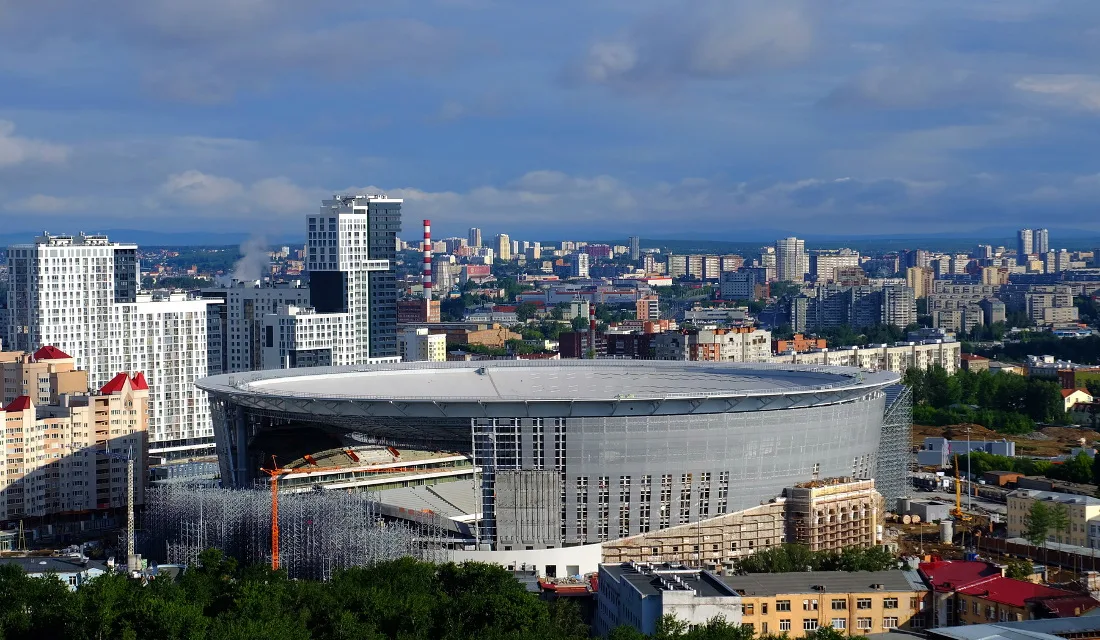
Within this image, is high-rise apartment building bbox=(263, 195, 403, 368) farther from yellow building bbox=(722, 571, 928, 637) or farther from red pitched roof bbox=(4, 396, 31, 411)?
yellow building bbox=(722, 571, 928, 637)

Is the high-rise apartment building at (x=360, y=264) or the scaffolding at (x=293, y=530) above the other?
the high-rise apartment building at (x=360, y=264)

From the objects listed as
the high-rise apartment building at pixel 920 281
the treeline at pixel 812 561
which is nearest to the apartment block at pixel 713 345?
the treeline at pixel 812 561

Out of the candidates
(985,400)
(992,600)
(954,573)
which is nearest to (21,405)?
(954,573)

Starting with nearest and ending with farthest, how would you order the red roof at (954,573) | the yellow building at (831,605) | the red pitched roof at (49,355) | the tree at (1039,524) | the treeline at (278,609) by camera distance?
the treeline at (278,609), the yellow building at (831,605), the red roof at (954,573), the tree at (1039,524), the red pitched roof at (49,355)

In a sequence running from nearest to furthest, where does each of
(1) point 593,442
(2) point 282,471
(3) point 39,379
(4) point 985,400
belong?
(1) point 593,442
(2) point 282,471
(3) point 39,379
(4) point 985,400

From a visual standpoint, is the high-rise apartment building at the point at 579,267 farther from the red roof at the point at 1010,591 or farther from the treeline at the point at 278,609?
the red roof at the point at 1010,591

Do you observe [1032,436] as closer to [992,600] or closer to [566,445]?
[566,445]

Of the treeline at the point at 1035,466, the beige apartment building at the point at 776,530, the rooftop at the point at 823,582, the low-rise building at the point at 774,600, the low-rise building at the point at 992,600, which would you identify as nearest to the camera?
the low-rise building at the point at 774,600

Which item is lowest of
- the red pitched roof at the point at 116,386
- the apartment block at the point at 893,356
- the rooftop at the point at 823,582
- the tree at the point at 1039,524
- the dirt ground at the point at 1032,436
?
the dirt ground at the point at 1032,436
